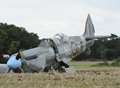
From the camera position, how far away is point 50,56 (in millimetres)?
28156

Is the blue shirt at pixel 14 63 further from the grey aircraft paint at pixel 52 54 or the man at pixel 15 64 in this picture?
the grey aircraft paint at pixel 52 54

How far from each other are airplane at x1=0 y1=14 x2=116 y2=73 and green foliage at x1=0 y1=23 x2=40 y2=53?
5515 cm

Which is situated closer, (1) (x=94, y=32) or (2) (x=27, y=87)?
(2) (x=27, y=87)

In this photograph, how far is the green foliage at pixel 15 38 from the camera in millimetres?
89113

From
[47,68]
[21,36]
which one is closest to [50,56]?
[47,68]

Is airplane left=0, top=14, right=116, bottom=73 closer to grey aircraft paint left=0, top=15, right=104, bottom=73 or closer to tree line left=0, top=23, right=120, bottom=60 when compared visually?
grey aircraft paint left=0, top=15, right=104, bottom=73

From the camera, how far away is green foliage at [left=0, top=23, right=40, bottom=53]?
292 feet

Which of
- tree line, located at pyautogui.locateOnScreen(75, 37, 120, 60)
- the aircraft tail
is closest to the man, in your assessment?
the aircraft tail

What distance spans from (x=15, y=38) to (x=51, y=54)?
72.9 metres

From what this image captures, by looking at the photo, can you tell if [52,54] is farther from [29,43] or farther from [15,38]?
[15,38]

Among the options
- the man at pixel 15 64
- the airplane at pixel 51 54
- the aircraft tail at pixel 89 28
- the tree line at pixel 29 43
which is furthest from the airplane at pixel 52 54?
the tree line at pixel 29 43

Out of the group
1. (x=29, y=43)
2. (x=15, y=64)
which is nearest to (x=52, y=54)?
(x=15, y=64)

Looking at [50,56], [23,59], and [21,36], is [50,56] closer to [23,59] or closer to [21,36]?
[23,59]

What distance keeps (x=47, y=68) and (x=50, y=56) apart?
68cm
